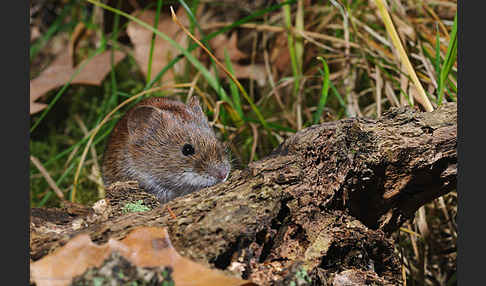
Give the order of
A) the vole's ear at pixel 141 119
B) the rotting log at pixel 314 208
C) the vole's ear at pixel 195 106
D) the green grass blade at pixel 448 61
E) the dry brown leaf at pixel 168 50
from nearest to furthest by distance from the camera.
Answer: the rotting log at pixel 314 208 → the green grass blade at pixel 448 61 → the vole's ear at pixel 141 119 → the vole's ear at pixel 195 106 → the dry brown leaf at pixel 168 50

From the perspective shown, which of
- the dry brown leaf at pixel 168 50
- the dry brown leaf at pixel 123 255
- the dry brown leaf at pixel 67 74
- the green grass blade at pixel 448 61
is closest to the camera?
the dry brown leaf at pixel 123 255

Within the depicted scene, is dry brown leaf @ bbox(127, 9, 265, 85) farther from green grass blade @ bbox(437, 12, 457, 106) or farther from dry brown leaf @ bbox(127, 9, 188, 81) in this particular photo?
green grass blade @ bbox(437, 12, 457, 106)

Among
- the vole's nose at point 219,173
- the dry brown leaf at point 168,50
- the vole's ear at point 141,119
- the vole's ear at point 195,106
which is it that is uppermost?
the dry brown leaf at point 168,50

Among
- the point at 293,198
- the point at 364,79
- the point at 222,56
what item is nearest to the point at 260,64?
the point at 222,56

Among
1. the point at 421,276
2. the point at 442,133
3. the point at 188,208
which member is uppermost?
the point at 442,133

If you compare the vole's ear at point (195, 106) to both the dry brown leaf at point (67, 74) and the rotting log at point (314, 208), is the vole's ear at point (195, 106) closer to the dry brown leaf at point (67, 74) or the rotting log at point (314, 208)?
the rotting log at point (314, 208)

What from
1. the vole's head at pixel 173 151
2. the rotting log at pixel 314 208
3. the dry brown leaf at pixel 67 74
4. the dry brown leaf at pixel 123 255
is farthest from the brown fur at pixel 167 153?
the dry brown leaf at pixel 67 74

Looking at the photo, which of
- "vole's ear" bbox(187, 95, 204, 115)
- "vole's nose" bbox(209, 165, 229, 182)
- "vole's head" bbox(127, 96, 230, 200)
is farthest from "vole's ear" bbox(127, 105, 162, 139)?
"vole's nose" bbox(209, 165, 229, 182)

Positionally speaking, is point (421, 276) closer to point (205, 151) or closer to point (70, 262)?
point (205, 151)
